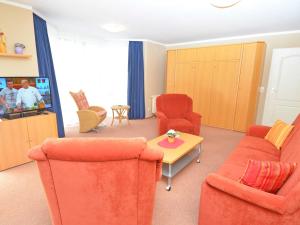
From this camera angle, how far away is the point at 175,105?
392 centimetres

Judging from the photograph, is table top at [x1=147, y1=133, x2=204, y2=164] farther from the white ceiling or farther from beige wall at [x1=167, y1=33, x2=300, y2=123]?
beige wall at [x1=167, y1=33, x2=300, y2=123]

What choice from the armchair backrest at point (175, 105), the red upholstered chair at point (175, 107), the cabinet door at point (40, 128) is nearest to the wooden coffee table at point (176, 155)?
the red upholstered chair at point (175, 107)

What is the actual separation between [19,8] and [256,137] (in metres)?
4.27

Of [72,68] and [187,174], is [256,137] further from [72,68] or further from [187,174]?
[72,68]

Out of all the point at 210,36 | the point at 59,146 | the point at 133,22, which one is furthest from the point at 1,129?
the point at 210,36

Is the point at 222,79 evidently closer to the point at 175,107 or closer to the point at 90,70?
the point at 175,107

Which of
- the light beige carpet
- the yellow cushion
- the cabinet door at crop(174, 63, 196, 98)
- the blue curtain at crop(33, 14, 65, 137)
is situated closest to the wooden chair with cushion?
the blue curtain at crop(33, 14, 65, 137)

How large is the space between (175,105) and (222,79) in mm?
1557

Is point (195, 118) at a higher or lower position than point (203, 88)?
lower

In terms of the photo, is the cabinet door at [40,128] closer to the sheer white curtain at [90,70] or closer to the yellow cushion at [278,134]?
the sheer white curtain at [90,70]

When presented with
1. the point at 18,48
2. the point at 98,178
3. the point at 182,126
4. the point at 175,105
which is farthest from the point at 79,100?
the point at 98,178

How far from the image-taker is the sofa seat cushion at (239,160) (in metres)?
1.72

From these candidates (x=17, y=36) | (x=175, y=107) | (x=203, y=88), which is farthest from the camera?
(x=203, y=88)

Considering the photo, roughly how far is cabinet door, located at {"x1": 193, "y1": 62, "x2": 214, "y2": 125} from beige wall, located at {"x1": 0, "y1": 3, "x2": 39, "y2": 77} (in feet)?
12.5
